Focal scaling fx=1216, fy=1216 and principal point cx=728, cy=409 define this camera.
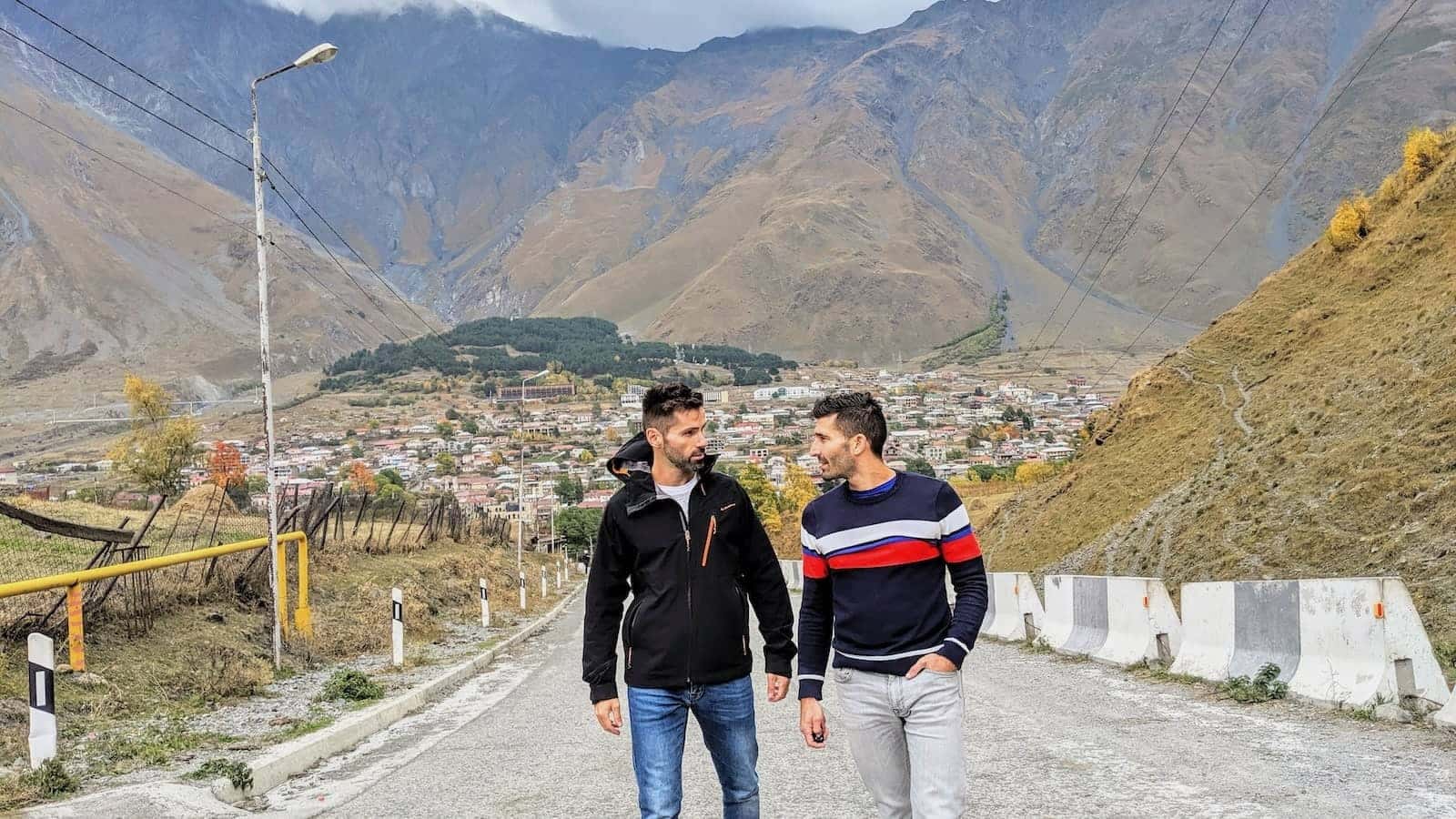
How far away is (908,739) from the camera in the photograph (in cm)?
461

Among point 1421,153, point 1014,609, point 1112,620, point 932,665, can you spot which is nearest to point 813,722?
point 932,665

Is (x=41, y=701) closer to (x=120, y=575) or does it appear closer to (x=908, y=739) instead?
(x=120, y=575)

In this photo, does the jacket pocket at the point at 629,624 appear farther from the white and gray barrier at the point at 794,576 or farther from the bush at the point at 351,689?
the white and gray barrier at the point at 794,576

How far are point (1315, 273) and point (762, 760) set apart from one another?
32.2m

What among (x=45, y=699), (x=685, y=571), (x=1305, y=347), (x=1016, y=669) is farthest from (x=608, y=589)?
(x=1305, y=347)

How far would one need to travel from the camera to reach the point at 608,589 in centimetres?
500

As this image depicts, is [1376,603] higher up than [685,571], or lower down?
lower down

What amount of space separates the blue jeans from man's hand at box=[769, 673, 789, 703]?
0.33 ft

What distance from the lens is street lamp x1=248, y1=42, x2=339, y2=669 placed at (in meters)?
15.0

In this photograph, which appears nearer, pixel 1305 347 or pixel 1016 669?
pixel 1016 669

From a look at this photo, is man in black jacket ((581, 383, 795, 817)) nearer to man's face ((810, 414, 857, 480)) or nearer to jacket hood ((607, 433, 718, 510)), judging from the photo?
jacket hood ((607, 433, 718, 510))

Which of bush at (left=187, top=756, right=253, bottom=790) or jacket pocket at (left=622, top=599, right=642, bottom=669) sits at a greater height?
jacket pocket at (left=622, top=599, right=642, bottom=669)

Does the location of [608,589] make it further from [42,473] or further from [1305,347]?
[42,473]

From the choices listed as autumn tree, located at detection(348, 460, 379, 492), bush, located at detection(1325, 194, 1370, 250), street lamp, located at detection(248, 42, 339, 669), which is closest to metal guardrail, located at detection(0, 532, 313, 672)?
street lamp, located at detection(248, 42, 339, 669)
